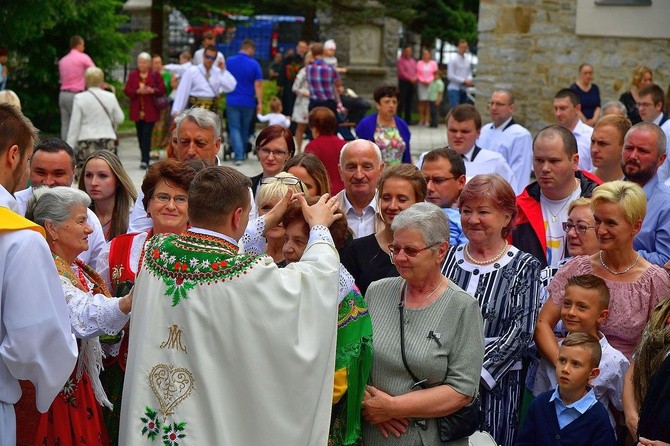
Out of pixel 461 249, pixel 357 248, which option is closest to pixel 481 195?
pixel 461 249

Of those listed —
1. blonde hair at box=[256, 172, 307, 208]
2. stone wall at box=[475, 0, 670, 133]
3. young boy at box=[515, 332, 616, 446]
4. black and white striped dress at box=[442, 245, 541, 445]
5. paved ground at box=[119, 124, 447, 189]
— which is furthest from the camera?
stone wall at box=[475, 0, 670, 133]

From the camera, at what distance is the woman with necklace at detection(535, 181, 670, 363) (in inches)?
221

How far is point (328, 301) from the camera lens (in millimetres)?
4344

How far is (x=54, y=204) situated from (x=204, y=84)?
13.2 meters

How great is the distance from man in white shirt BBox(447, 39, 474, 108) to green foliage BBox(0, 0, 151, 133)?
946cm

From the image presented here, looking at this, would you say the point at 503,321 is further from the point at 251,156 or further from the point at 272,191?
the point at 251,156

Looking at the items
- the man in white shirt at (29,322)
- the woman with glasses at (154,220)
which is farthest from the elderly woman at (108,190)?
the man in white shirt at (29,322)

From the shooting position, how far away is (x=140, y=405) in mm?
4297

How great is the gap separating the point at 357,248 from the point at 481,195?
0.72 meters

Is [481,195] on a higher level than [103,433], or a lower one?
higher

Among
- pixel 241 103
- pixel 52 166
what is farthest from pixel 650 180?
pixel 241 103

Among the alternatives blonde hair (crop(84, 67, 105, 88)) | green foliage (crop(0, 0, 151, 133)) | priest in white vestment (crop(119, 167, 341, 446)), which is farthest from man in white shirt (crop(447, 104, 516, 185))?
green foliage (crop(0, 0, 151, 133))

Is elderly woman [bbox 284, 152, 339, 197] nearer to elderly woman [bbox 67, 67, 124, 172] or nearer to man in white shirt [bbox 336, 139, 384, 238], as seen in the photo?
man in white shirt [bbox 336, 139, 384, 238]

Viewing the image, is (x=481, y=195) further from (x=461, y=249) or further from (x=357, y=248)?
(x=357, y=248)
